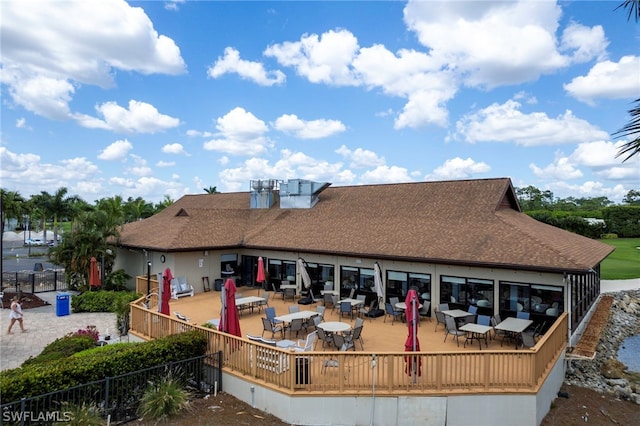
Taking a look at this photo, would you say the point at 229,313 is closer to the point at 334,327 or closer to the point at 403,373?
the point at 334,327

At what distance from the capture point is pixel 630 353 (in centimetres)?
1831

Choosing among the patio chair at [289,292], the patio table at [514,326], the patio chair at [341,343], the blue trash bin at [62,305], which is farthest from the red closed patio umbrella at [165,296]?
the patio table at [514,326]

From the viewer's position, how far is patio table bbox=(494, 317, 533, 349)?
12258mm

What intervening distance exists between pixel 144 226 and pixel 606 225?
56411 mm

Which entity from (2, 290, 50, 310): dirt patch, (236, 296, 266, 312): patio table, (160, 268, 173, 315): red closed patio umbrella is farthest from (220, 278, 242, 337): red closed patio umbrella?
(2, 290, 50, 310): dirt patch

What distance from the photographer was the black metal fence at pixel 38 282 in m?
24.2

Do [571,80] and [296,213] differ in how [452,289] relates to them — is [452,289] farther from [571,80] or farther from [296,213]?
[571,80]

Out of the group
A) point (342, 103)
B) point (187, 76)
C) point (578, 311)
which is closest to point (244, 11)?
point (187, 76)

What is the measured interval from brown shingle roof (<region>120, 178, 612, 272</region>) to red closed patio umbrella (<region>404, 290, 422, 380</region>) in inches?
210

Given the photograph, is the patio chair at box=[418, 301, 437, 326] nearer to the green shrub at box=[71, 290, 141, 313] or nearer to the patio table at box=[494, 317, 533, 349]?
the patio table at box=[494, 317, 533, 349]

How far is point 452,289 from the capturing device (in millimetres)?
15922

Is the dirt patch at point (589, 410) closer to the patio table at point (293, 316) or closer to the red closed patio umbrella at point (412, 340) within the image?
the red closed patio umbrella at point (412, 340)

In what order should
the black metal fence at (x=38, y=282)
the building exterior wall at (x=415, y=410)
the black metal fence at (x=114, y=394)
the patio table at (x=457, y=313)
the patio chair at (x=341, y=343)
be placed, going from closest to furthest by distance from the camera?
the black metal fence at (x=114, y=394), the building exterior wall at (x=415, y=410), the patio chair at (x=341, y=343), the patio table at (x=457, y=313), the black metal fence at (x=38, y=282)

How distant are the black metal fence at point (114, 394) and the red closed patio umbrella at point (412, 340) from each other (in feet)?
16.6
